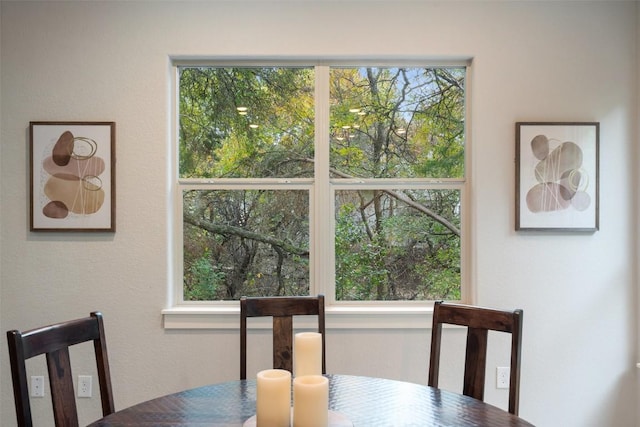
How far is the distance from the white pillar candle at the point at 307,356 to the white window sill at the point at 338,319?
1.04m

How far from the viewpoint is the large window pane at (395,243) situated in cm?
262

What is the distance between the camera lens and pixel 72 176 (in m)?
2.46

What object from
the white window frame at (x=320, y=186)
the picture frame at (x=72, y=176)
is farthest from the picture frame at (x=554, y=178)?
the picture frame at (x=72, y=176)

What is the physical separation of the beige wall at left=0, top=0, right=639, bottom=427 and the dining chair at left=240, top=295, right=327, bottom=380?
0.54 m

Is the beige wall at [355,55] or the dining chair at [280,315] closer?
the dining chair at [280,315]

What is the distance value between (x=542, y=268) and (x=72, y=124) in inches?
108

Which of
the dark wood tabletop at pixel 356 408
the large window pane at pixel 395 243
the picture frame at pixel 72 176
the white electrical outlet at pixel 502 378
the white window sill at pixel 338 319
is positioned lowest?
the white electrical outlet at pixel 502 378

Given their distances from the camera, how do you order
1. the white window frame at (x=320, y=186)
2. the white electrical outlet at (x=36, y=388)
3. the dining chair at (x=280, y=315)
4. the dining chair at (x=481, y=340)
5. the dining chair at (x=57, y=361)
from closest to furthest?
the dining chair at (x=57, y=361)
the dining chair at (x=481, y=340)
the dining chair at (x=280, y=315)
the white electrical outlet at (x=36, y=388)
the white window frame at (x=320, y=186)

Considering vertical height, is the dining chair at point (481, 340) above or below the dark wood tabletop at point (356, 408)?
above

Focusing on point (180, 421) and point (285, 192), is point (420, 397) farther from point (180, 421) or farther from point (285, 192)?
point (285, 192)

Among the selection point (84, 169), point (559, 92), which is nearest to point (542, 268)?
point (559, 92)

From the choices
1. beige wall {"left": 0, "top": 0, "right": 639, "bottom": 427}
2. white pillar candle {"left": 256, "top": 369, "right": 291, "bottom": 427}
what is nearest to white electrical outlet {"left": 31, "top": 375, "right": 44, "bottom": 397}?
beige wall {"left": 0, "top": 0, "right": 639, "bottom": 427}

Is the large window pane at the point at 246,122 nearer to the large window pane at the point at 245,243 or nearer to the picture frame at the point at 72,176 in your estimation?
the large window pane at the point at 245,243

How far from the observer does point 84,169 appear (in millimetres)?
2467
